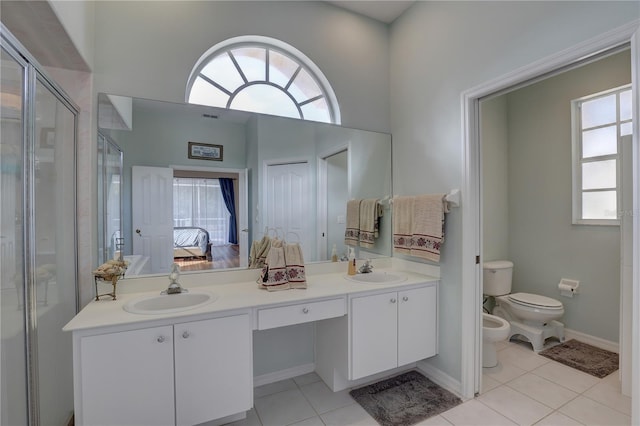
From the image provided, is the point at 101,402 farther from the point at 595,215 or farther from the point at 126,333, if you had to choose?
the point at 595,215

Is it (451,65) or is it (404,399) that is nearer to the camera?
(404,399)

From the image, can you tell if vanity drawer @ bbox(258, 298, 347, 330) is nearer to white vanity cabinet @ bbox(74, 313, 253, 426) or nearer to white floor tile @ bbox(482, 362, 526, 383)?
white vanity cabinet @ bbox(74, 313, 253, 426)

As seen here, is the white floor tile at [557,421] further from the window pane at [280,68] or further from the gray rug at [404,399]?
the window pane at [280,68]

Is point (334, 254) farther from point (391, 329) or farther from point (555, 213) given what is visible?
point (555, 213)

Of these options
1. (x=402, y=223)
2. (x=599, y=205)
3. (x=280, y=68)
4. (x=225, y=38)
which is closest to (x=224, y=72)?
(x=225, y=38)

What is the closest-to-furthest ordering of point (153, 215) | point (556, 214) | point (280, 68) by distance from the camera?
point (153, 215), point (280, 68), point (556, 214)

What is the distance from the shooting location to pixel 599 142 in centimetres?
282

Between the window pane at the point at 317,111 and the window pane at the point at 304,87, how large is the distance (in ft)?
0.21

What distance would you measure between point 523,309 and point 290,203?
2400 mm

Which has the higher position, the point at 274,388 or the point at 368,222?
the point at 368,222

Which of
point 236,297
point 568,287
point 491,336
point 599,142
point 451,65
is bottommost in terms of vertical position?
point 491,336

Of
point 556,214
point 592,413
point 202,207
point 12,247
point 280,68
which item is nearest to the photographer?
point 12,247

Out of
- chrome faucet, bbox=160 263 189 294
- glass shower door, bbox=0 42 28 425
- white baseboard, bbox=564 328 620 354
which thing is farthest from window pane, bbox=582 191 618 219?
glass shower door, bbox=0 42 28 425

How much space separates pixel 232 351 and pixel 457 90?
2.23 metres
